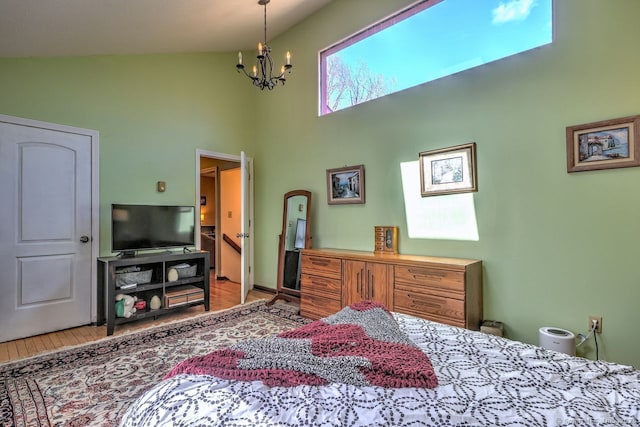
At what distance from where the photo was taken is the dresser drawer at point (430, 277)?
Result: 2525 millimetres

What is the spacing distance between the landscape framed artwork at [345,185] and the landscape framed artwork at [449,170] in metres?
0.77

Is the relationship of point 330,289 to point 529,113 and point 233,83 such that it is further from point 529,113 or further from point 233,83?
point 233,83

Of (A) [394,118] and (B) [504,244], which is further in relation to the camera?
(A) [394,118]

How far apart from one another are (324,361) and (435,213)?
2.34 meters

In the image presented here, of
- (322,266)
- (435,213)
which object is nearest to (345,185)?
(322,266)

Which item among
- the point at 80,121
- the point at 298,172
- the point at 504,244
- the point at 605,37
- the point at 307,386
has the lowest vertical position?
the point at 307,386

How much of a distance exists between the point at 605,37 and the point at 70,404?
4368 millimetres

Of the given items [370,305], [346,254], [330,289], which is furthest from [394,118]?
[370,305]

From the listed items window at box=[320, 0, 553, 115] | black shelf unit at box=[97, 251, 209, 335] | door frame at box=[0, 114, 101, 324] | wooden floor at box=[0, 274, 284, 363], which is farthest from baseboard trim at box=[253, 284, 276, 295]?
window at box=[320, 0, 553, 115]

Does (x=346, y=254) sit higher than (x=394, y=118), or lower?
lower

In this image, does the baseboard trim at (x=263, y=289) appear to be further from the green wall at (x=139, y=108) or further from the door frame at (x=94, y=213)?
the door frame at (x=94, y=213)

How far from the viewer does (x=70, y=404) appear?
1901 mm

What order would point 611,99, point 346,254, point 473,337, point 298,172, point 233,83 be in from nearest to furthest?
point 473,337 → point 611,99 → point 346,254 → point 298,172 → point 233,83

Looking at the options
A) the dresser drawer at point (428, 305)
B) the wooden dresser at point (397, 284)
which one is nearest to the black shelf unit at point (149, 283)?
the wooden dresser at point (397, 284)
